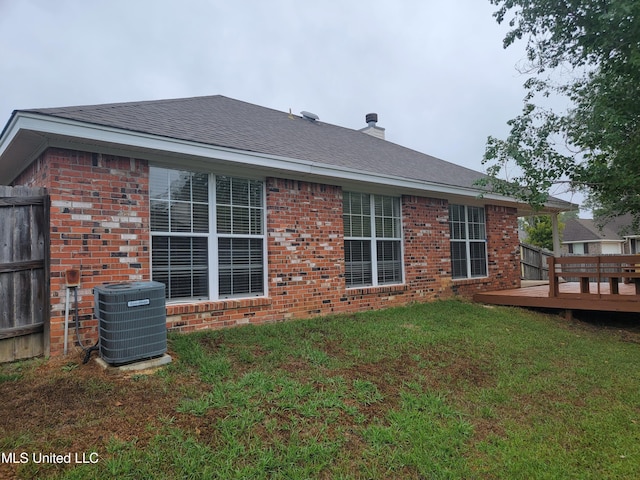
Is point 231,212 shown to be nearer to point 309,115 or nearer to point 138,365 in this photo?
point 138,365

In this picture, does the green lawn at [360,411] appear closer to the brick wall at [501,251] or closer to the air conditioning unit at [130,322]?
A: the air conditioning unit at [130,322]

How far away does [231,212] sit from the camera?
5922mm

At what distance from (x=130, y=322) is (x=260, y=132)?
4.60 meters

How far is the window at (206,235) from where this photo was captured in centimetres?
529

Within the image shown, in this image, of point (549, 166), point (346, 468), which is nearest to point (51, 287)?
point (346, 468)

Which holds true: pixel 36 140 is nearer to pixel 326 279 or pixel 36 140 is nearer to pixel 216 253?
pixel 216 253

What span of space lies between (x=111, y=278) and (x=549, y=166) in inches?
304

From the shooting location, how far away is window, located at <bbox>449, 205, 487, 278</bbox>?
9.63 meters

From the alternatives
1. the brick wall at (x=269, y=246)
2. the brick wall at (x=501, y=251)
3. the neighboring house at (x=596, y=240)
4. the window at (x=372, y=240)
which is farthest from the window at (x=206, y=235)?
the neighboring house at (x=596, y=240)

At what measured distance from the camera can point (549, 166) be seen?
712 cm

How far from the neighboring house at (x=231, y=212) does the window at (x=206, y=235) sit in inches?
0.7

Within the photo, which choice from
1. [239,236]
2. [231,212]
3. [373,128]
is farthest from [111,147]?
[373,128]

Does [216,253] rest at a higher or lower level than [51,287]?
higher

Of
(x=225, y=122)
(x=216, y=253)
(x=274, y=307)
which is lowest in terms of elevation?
(x=274, y=307)
